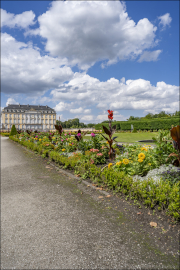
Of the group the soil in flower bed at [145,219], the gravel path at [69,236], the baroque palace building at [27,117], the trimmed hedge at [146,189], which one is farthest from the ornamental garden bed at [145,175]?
the baroque palace building at [27,117]

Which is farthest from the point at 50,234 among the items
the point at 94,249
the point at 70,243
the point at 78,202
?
the point at 78,202

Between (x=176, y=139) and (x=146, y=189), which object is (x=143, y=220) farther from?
(x=176, y=139)

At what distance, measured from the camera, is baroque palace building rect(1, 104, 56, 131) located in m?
81.7

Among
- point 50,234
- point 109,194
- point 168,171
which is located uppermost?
point 168,171

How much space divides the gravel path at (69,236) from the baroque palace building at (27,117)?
83.2 m

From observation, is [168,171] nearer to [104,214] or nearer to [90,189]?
[104,214]

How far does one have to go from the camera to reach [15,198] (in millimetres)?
4609

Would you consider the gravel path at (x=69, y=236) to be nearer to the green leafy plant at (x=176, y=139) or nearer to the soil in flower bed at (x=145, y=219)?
the soil in flower bed at (x=145, y=219)

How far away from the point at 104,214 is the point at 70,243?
3.00 feet

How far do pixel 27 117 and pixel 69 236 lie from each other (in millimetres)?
86519

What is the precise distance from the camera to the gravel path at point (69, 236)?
7.97 ft

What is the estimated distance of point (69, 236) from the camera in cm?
294

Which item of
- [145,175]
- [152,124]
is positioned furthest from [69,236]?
[152,124]

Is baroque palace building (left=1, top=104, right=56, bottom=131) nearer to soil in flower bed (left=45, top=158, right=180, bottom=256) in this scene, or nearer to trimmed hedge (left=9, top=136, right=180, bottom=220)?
trimmed hedge (left=9, top=136, right=180, bottom=220)
